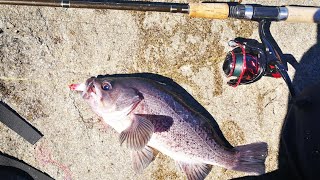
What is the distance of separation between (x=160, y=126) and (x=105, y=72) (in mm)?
628

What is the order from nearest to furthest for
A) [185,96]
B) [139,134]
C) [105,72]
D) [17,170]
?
[139,134] → [17,170] → [105,72] → [185,96]

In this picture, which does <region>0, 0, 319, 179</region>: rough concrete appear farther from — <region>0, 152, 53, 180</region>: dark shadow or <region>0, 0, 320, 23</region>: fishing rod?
<region>0, 0, 320, 23</region>: fishing rod

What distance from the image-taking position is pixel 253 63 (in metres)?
3.06

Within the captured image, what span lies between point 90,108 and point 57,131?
301 mm

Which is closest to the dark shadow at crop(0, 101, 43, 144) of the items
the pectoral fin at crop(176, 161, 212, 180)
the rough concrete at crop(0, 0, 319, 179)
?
the rough concrete at crop(0, 0, 319, 179)

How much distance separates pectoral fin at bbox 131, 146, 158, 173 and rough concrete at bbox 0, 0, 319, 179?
0.42ft

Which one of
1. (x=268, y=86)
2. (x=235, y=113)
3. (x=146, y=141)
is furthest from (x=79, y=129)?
(x=268, y=86)

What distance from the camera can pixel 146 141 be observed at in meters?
2.80

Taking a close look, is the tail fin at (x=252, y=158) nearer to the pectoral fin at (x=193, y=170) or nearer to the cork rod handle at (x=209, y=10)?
the pectoral fin at (x=193, y=170)

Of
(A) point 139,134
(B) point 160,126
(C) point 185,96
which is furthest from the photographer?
(C) point 185,96

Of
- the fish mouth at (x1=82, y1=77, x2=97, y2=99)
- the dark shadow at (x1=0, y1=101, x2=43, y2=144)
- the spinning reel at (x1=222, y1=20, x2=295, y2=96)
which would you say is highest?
the spinning reel at (x1=222, y1=20, x2=295, y2=96)

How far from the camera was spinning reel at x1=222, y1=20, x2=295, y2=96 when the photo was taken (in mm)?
3045

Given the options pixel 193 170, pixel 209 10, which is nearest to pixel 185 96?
pixel 193 170

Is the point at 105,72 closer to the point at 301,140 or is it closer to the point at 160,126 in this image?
the point at 160,126
